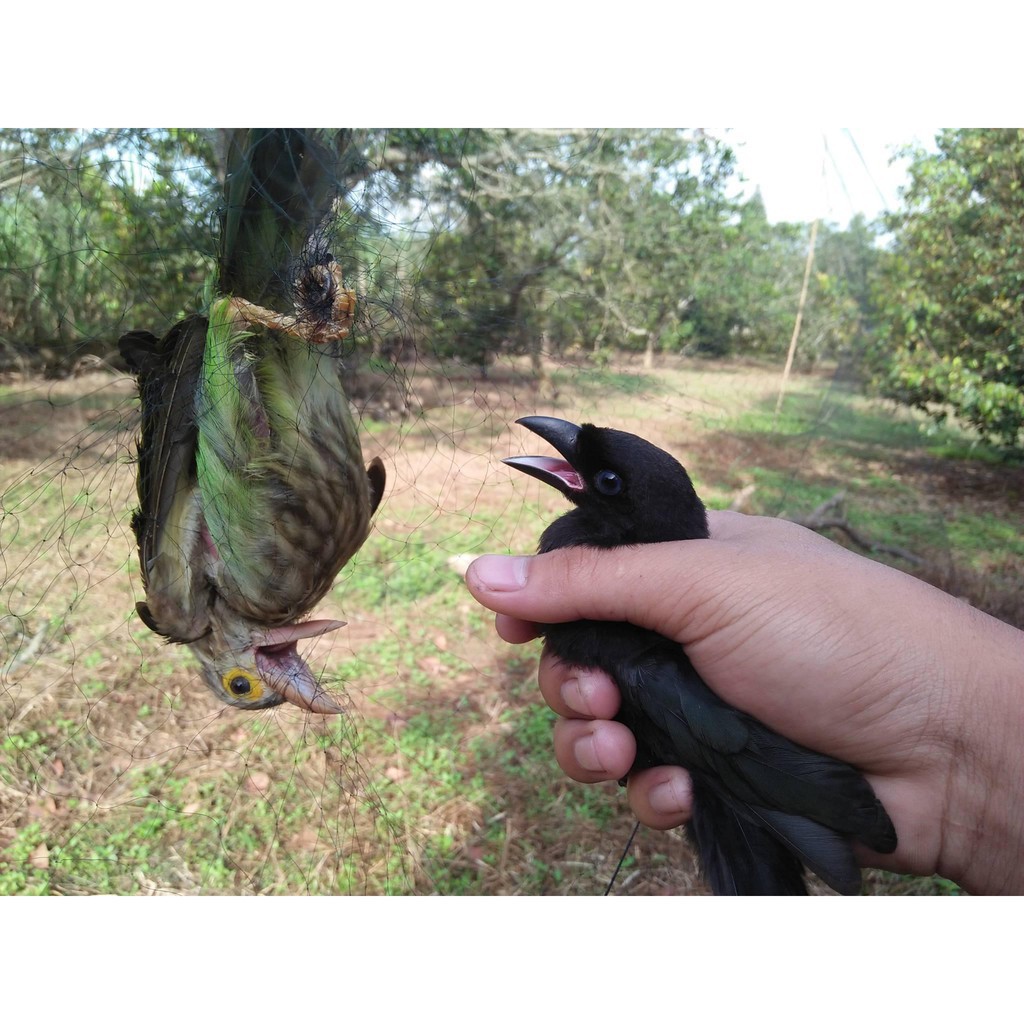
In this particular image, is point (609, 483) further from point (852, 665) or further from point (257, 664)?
point (257, 664)

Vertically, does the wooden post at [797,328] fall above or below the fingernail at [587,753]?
above

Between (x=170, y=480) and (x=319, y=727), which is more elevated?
(x=170, y=480)

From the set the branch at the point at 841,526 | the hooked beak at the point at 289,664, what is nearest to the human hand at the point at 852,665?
the hooked beak at the point at 289,664

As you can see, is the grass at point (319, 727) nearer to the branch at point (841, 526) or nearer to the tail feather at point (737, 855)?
the branch at point (841, 526)

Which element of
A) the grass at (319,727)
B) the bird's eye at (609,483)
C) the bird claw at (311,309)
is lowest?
the grass at (319,727)

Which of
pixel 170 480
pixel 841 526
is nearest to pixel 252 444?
pixel 170 480

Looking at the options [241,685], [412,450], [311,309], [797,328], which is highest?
[797,328]

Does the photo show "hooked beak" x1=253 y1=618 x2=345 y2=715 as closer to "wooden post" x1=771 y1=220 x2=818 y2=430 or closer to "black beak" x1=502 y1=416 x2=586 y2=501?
"black beak" x1=502 y1=416 x2=586 y2=501
